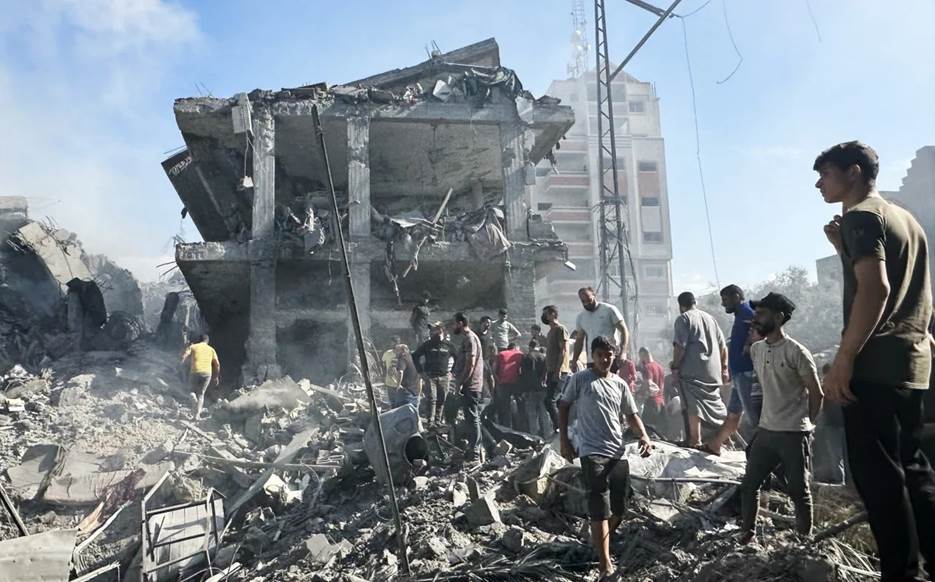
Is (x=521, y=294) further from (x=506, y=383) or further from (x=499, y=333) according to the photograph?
(x=506, y=383)

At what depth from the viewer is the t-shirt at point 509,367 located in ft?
26.4

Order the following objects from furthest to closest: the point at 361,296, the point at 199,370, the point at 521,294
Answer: the point at 521,294
the point at 361,296
the point at 199,370

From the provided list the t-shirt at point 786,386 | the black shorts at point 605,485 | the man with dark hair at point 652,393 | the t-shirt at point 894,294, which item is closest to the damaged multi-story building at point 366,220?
the man with dark hair at point 652,393

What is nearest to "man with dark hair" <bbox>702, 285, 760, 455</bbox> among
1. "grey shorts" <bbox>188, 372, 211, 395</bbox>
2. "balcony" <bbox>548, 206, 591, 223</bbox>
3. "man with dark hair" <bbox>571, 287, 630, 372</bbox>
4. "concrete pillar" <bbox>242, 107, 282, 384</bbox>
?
"man with dark hair" <bbox>571, 287, 630, 372</bbox>

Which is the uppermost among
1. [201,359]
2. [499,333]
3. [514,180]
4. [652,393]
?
[514,180]

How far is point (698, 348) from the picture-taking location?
19.5 ft

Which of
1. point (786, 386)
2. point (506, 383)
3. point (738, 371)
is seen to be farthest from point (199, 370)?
point (786, 386)

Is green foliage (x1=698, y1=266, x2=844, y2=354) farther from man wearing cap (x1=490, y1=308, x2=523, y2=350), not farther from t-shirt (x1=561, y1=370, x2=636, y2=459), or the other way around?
t-shirt (x1=561, y1=370, x2=636, y2=459)

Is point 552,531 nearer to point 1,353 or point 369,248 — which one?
point 369,248

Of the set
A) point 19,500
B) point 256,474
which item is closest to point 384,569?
point 256,474

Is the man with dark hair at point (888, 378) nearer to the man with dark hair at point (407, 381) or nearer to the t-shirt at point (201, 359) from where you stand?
the man with dark hair at point (407, 381)

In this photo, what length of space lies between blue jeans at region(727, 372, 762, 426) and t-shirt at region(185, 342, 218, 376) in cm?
863

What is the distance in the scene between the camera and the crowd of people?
2.51 m

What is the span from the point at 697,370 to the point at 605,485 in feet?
7.39
